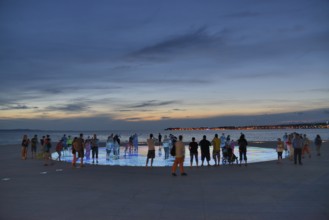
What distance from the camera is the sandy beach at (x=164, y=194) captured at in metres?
8.05

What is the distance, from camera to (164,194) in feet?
34.0

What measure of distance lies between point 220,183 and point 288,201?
3.40m

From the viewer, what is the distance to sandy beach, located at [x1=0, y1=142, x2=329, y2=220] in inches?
317

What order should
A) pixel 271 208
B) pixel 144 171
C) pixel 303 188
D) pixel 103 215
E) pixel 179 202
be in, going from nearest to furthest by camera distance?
pixel 103 215 → pixel 271 208 → pixel 179 202 → pixel 303 188 → pixel 144 171

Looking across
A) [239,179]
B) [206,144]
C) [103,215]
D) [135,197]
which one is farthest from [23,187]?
[206,144]

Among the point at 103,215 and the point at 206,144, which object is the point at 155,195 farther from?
the point at 206,144

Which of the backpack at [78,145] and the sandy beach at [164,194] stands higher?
the backpack at [78,145]

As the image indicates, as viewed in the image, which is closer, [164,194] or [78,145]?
[164,194]

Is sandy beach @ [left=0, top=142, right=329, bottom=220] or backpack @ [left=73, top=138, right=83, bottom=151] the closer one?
sandy beach @ [left=0, top=142, right=329, bottom=220]

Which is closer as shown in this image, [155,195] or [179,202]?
[179,202]

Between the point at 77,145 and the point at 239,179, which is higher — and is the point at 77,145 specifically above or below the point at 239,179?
above

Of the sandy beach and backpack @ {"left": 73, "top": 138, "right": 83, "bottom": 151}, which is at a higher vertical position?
backpack @ {"left": 73, "top": 138, "right": 83, "bottom": 151}

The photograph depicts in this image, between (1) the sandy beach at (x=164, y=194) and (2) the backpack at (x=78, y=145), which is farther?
(2) the backpack at (x=78, y=145)

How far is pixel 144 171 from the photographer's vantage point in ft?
53.0
